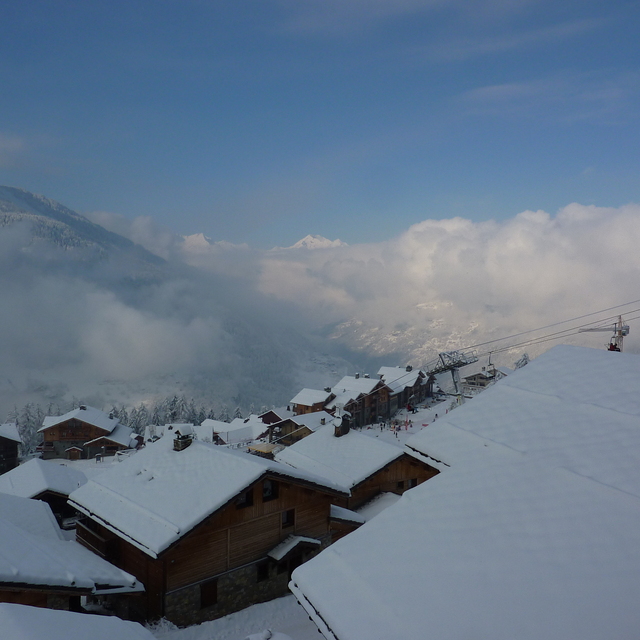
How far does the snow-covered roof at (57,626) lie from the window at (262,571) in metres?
10.5

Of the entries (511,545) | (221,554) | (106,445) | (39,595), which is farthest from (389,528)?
(106,445)

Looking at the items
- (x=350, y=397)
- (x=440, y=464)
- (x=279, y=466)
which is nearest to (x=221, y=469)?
(x=279, y=466)

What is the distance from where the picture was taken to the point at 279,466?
19859 mm

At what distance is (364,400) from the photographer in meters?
85.1

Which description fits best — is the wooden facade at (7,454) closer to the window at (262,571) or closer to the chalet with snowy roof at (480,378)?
the window at (262,571)

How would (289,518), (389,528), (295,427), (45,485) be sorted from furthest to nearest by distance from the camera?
(295,427)
(45,485)
(289,518)
(389,528)

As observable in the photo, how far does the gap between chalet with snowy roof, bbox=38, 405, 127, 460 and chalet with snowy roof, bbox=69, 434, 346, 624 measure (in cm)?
6892

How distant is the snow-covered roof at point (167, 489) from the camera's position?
1648 cm

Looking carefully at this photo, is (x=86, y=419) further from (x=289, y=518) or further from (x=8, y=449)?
(x=289, y=518)

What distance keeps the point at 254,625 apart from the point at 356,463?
1243 cm

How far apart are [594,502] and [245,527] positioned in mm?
15616

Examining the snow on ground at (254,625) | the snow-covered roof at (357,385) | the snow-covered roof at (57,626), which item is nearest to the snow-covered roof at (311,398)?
the snow-covered roof at (357,385)

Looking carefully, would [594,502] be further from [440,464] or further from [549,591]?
[440,464]

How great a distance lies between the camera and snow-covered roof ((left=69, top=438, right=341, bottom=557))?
16477mm
